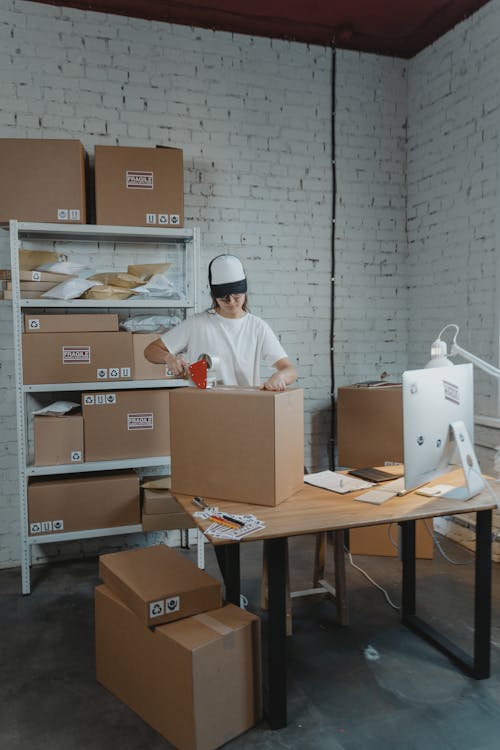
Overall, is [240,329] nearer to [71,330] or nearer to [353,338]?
[71,330]

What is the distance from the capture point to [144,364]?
10.5 feet

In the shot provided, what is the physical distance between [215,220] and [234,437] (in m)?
2.06

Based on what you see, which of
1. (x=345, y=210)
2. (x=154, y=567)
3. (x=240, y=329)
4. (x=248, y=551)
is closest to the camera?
(x=154, y=567)

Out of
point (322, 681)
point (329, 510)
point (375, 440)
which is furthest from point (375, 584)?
point (329, 510)

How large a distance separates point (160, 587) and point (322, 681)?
2.49ft

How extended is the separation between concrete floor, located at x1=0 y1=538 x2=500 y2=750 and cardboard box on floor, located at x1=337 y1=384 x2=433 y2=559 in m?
0.30

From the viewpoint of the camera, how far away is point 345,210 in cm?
399

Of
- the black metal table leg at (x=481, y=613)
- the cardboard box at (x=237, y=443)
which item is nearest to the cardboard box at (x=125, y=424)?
the cardboard box at (x=237, y=443)

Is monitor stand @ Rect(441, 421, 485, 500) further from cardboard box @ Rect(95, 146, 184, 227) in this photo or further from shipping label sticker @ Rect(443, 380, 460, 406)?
cardboard box @ Rect(95, 146, 184, 227)

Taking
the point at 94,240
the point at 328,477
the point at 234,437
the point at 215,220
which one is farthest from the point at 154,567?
the point at 215,220

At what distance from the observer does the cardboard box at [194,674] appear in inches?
70.1

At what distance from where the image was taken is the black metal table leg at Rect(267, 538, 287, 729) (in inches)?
74.3

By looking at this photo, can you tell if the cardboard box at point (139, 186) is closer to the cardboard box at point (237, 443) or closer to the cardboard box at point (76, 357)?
the cardboard box at point (76, 357)

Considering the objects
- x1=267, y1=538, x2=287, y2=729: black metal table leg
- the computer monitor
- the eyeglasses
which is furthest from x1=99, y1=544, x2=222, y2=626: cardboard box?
the eyeglasses
